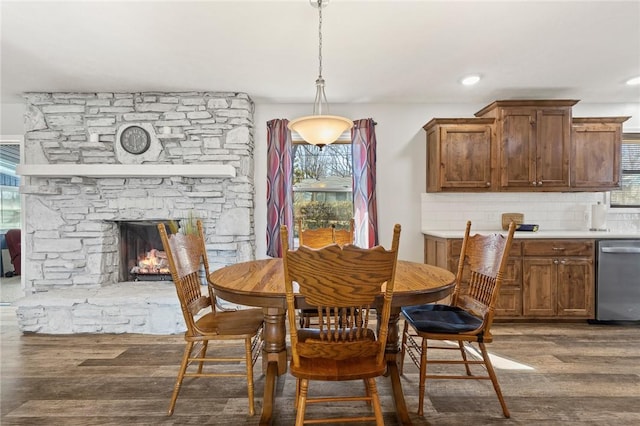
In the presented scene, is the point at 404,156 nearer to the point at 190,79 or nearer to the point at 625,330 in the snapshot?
the point at 190,79

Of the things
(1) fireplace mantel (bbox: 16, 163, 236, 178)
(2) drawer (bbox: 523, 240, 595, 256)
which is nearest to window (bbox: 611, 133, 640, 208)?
(2) drawer (bbox: 523, 240, 595, 256)

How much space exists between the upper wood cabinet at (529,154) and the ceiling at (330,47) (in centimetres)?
37

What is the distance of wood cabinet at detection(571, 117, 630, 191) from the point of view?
3543mm

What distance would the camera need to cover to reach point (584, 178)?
140 inches

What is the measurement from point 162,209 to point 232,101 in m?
1.39

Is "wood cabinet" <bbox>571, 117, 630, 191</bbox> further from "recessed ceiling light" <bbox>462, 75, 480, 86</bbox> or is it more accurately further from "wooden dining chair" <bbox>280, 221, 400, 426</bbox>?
"wooden dining chair" <bbox>280, 221, 400, 426</bbox>

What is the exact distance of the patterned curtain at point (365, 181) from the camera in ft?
12.5

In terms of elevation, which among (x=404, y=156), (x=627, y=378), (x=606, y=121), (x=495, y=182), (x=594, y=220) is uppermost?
(x=606, y=121)

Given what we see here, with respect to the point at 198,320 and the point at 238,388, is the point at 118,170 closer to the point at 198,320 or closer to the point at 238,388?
the point at 198,320

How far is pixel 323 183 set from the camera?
407cm

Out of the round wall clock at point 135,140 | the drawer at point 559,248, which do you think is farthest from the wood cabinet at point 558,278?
the round wall clock at point 135,140

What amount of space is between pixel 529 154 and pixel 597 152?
0.77 metres

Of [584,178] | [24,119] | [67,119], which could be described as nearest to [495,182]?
[584,178]

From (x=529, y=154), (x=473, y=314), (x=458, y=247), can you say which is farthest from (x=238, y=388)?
(x=529, y=154)
